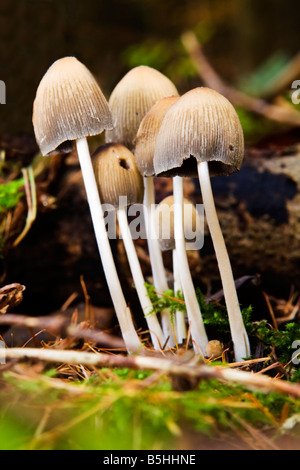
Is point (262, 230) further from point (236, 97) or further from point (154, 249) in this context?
point (236, 97)

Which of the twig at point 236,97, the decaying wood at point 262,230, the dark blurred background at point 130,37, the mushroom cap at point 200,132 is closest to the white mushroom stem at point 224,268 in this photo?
the mushroom cap at point 200,132

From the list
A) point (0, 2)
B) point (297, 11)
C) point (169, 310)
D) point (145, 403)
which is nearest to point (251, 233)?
point (169, 310)

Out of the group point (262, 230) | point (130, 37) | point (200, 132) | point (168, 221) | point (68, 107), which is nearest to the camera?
point (200, 132)

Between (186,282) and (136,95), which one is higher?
(136,95)

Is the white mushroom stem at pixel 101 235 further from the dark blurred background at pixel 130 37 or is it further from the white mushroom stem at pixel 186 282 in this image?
the dark blurred background at pixel 130 37

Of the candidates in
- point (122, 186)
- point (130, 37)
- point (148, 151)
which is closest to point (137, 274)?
point (122, 186)

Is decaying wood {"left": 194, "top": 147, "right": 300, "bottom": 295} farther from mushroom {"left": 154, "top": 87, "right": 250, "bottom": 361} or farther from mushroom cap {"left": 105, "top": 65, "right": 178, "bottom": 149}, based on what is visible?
mushroom {"left": 154, "top": 87, "right": 250, "bottom": 361}
